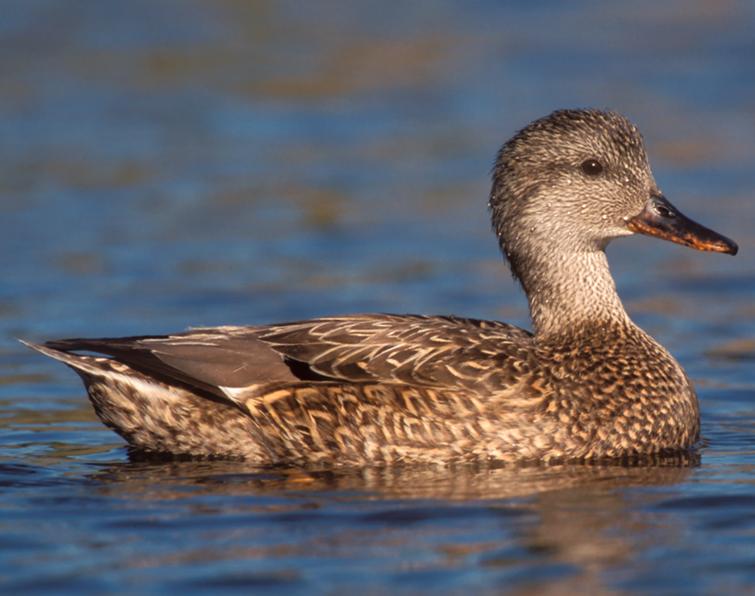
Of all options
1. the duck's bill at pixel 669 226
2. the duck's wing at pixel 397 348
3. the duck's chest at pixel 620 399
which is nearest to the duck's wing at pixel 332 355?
the duck's wing at pixel 397 348

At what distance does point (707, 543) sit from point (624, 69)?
506 inches

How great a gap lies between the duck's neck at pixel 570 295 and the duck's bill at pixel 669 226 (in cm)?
33

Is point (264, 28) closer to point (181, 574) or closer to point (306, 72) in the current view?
point (306, 72)

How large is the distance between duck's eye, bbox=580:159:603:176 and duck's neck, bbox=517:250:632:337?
0.44 metres

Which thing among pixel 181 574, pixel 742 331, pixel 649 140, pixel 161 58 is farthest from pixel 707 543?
pixel 161 58

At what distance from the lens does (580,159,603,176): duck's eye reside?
9.87 metres

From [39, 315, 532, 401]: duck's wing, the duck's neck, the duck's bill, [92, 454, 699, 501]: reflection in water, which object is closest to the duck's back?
[39, 315, 532, 401]: duck's wing

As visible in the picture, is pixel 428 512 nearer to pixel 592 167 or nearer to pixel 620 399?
pixel 620 399

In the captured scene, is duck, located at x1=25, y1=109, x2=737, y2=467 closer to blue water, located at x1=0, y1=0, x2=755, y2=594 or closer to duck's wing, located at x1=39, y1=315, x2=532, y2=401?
duck's wing, located at x1=39, y1=315, x2=532, y2=401

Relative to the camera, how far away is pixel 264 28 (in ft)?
69.4

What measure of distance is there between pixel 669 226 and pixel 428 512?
2545 mm

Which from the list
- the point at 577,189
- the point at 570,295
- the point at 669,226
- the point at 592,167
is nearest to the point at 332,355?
the point at 570,295

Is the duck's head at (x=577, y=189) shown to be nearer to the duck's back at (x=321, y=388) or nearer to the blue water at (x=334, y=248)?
the duck's back at (x=321, y=388)

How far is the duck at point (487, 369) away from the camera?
9.12 m
